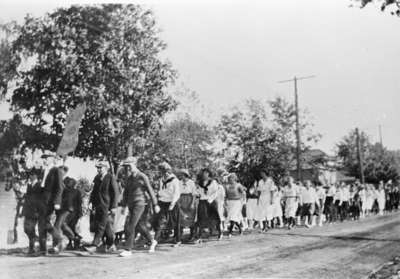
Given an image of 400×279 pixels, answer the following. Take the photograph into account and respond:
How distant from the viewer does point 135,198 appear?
844 cm

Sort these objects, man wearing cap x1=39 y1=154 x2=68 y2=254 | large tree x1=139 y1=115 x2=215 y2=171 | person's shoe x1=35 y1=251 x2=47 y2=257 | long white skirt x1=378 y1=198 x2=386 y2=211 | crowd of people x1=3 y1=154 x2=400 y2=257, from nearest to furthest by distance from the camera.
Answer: person's shoe x1=35 y1=251 x2=47 y2=257 < man wearing cap x1=39 y1=154 x2=68 y2=254 < crowd of people x1=3 y1=154 x2=400 y2=257 < large tree x1=139 y1=115 x2=215 y2=171 < long white skirt x1=378 y1=198 x2=386 y2=211

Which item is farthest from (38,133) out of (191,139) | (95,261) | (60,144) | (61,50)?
(191,139)

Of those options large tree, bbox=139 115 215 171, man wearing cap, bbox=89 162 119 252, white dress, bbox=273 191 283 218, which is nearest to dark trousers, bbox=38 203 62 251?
man wearing cap, bbox=89 162 119 252

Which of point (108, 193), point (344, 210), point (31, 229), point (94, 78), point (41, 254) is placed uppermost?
point (94, 78)

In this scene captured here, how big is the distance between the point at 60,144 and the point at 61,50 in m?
2.07

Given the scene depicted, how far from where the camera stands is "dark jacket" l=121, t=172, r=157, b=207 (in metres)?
8.45

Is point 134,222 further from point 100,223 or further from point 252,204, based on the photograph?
point 252,204

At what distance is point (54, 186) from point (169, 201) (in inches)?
88.3

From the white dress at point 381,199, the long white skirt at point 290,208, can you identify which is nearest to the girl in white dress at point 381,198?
the white dress at point 381,199

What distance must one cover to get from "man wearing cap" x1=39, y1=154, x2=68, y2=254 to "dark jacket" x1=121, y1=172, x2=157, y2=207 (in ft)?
3.75

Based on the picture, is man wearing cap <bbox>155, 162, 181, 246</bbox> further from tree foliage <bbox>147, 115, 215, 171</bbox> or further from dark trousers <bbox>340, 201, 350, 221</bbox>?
dark trousers <bbox>340, 201, 350, 221</bbox>

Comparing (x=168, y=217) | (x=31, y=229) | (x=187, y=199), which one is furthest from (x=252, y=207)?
(x=31, y=229)

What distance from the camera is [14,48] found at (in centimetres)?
946

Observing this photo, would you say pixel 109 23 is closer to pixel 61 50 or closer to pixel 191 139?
pixel 61 50
